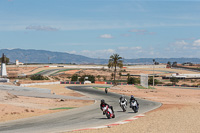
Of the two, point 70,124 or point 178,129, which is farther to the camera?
point 70,124

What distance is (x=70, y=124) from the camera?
2289 centimetres

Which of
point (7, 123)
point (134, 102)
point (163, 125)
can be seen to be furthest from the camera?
point (134, 102)

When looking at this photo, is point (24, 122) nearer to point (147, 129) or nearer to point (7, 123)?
point (7, 123)

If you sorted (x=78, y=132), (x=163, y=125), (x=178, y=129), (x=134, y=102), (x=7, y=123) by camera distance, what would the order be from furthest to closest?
(x=134, y=102) < (x=7, y=123) < (x=163, y=125) < (x=178, y=129) < (x=78, y=132)

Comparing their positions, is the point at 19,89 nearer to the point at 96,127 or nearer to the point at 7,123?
the point at 7,123

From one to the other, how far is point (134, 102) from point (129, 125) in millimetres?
8533

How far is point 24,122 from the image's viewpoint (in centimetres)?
2409

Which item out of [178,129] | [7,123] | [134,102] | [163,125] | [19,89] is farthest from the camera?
[19,89]

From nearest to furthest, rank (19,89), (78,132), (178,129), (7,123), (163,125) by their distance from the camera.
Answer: (78,132) < (178,129) < (163,125) < (7,123) < (19,89)

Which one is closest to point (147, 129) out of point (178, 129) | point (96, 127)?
point (178, 129)

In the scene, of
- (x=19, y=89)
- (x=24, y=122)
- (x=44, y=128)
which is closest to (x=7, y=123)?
(x=24, y=122)

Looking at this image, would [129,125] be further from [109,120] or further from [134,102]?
[134,102]

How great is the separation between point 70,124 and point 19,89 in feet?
124

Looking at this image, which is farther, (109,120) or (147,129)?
(109,120)
